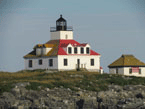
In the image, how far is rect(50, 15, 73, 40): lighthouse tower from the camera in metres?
77.4

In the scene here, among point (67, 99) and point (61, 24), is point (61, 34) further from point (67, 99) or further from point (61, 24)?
point (67, 99)

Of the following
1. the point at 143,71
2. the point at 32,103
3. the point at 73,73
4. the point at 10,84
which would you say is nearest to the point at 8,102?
the point at 32,103

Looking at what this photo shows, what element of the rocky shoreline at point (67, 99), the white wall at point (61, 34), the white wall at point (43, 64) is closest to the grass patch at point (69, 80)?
the rocky shoreline at point (67, 99)

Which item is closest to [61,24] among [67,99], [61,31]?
[61,31]

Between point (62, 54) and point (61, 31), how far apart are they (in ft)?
13.1

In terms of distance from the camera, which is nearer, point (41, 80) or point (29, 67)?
point (41, 80)

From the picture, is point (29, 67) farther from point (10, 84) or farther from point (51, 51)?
point (10, 84)

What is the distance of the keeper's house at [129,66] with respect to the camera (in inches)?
3278

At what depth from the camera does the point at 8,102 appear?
53.7 meters

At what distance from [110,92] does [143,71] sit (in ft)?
83.3

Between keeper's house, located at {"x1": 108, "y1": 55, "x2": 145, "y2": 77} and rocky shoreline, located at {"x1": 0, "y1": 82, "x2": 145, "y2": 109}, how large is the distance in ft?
72.7

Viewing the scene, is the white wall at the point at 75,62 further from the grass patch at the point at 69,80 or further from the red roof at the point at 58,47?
the grass patch at the point at 69,80

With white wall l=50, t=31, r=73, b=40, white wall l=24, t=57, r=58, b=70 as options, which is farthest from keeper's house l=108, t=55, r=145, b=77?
white wall l=24, t=57, r=58, b=70

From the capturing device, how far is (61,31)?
77188mm
